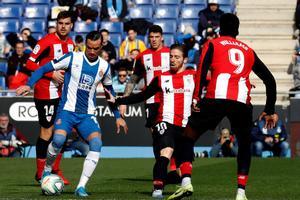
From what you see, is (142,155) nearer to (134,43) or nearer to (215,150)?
(215,150)

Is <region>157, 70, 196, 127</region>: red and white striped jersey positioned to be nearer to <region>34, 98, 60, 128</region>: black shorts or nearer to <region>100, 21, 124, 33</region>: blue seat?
<region>34, 98, 60, 128</region>: black shorts

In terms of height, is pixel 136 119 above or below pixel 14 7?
below

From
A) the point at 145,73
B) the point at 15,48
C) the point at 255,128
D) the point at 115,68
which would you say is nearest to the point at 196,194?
the point at 145,73

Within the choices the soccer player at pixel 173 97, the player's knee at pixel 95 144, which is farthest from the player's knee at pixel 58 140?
the soccer player at pixel 173 97

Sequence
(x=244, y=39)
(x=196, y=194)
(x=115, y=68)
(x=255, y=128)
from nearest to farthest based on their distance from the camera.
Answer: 1. (x=196, y=194)
2. (x=255, y=128)
3. (x=115, y=68)
4. (x=244, y=39)

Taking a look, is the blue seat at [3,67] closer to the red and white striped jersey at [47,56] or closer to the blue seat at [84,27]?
the blue seat at [84,27]

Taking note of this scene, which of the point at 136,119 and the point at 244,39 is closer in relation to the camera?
the point at 136,119

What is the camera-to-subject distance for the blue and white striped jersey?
12562mm

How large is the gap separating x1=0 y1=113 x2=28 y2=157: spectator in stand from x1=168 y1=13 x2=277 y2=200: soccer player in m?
10.8

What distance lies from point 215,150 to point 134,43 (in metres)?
3.76

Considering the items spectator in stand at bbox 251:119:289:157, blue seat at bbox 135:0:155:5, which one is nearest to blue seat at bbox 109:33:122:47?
blue seat at bbox 135:0:155:5

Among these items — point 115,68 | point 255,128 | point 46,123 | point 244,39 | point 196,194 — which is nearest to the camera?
point 196,194

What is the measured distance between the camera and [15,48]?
939 inches

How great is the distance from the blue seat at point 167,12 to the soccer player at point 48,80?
12023 millimetres
